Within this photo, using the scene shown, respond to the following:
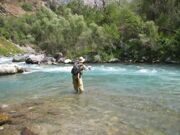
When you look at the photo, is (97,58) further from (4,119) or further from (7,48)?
(4,119)

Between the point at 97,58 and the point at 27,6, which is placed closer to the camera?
the point at 97,58

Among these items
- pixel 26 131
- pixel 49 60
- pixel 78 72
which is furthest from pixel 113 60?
pixel 26 131

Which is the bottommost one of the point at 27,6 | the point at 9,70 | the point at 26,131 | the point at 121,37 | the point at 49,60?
the point at 26,131

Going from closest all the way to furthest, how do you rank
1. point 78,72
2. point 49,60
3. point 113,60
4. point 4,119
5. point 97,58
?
1. point 4,119
2. point 78,72
3. point 49,60
4. point 97,58
5. point 113,60

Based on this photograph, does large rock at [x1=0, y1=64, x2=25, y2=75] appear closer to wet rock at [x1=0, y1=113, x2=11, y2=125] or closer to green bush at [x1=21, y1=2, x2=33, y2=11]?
wet rock at [x1=0, y1=113, x2=11, y2=125]

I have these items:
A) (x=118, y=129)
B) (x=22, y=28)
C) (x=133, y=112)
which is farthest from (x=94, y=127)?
(x=22, y=28)

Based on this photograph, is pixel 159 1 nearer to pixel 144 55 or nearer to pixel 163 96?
pixel 144 55

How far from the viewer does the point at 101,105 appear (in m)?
20.4

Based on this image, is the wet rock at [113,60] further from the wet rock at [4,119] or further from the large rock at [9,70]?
the wet rock at [4,119]

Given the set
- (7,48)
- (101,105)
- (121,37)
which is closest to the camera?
(101,105)

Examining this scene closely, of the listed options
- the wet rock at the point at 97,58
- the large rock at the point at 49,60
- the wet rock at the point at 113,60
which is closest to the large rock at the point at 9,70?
the large rock at the point at 49,60

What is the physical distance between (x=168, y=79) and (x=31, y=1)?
406ft

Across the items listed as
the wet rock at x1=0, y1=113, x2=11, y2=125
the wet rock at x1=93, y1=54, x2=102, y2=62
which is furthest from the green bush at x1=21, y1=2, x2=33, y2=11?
the wet rock at x1=0, y1=113, x2=11, y2=125

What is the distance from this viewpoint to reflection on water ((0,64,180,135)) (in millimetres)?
16031
